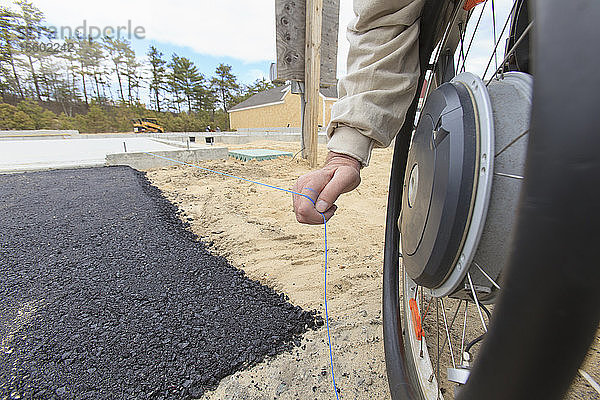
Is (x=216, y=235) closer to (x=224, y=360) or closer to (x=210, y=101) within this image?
(x=224, y=360)

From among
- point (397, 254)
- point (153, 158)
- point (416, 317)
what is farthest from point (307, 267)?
point (153, 158)

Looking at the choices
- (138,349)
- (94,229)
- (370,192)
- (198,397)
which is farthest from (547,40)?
(370,192)

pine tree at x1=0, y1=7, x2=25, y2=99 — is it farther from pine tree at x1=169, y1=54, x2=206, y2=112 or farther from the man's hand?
the man's hand

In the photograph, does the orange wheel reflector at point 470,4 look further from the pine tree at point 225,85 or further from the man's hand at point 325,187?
the pine tree at point 225,85

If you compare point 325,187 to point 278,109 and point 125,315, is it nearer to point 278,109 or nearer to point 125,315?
point 125,315

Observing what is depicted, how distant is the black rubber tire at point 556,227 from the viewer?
0.64ft

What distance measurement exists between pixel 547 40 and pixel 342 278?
1398mm

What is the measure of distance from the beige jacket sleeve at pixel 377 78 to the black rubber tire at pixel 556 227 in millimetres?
558

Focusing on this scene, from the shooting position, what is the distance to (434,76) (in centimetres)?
97

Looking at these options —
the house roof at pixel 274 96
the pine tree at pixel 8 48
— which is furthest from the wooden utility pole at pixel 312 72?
the pine tree at pixel 8 48

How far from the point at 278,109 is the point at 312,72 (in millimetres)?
17070

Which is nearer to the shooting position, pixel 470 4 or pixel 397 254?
pixel 470 4

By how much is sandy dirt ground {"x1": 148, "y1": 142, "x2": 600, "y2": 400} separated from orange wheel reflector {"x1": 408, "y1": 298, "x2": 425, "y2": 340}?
0.73 ft

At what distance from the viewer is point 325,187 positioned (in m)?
0.75
